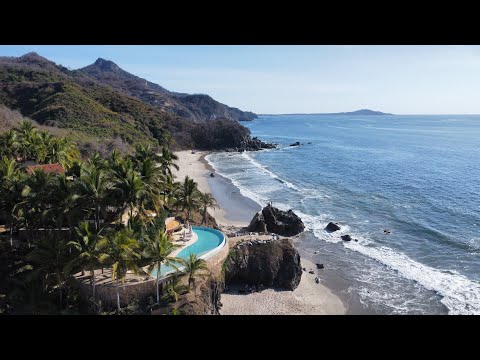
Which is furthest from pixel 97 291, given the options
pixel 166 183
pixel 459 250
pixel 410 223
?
pixel 410 223

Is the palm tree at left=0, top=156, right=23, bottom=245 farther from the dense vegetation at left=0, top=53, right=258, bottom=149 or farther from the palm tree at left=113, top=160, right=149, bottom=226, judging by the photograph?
the dense vegetation at left=0, top=53, right=258, bottom=149

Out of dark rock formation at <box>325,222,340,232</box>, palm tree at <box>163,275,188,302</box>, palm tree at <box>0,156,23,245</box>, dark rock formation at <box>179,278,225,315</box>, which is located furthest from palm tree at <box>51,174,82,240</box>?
dark rock formation at <box>325,222,340,232</box>

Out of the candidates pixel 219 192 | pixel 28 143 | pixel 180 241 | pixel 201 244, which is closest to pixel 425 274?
pixel 201 244

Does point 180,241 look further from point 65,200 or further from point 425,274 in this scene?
point 425,274

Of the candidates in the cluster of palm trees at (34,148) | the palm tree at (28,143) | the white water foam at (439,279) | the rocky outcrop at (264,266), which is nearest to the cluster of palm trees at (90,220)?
the rocky outcrop at (264,266)

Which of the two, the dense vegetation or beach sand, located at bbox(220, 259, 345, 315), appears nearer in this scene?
beach sand, located at bbox(220, 259, 345, 315)

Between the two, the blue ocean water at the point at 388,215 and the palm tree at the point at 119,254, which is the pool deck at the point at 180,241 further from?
the blue ocean water at the point at 388,215

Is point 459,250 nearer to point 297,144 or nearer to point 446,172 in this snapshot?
point 446,172
